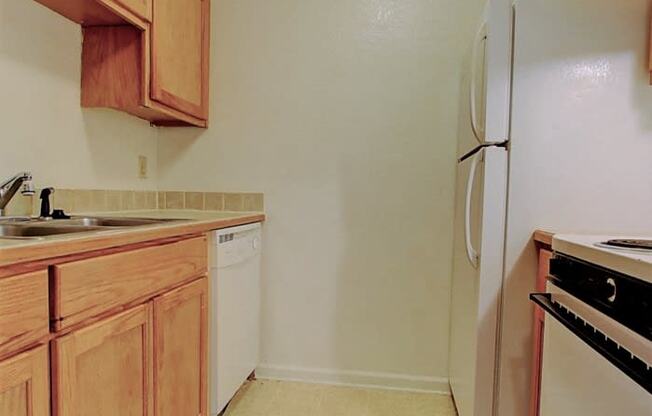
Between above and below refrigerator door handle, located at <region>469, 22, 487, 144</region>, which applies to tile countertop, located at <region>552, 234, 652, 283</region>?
below

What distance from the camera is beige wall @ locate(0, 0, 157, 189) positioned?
58.6 inches

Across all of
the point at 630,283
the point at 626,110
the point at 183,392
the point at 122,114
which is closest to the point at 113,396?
the point at 183,392

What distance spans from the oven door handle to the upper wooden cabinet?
163cm

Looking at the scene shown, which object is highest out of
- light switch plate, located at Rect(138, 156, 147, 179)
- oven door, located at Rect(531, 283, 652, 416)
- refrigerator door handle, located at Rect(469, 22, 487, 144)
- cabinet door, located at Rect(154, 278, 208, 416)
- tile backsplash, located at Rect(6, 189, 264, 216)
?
refrigerator door handle, located at Rect(469, 22, 487, 144)

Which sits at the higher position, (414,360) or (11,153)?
(11,153)

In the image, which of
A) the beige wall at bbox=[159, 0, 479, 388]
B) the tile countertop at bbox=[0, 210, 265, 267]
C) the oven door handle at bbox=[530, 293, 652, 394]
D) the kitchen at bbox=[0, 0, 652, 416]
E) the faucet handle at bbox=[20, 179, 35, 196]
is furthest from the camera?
the beige wall at bbox=[159, 0, 479, 388]

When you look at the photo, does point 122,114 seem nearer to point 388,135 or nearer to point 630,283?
point 388,135

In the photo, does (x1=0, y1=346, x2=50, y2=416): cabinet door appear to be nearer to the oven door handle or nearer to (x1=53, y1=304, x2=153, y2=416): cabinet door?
(x1=53, y1=304, x2=153, y2=416): cabinet door

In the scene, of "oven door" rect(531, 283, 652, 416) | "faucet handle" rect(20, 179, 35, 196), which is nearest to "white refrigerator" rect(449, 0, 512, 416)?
"oven door" rect(531, 283, 652, 416)

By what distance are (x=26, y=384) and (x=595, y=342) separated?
1131mm

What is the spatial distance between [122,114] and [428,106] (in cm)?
149

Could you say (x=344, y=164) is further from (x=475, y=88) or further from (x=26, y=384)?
(x=26, y=384)

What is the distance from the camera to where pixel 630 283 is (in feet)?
2.65

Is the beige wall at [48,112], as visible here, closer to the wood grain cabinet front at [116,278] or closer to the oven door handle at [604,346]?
the wood grain cabinet front at [116,278]
